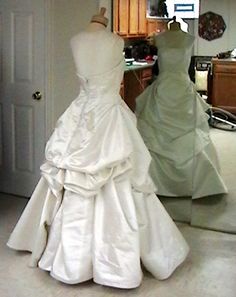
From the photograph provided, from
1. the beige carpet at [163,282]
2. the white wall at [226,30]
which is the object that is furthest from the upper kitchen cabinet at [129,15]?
the beige carpet at [163,282]

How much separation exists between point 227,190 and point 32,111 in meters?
1.71

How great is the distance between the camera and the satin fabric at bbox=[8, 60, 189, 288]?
2949mm

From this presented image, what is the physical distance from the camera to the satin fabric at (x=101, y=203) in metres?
2.95

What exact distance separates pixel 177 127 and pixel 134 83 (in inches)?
20.0

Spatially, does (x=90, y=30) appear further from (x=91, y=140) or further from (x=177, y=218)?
(x=177, y=218)

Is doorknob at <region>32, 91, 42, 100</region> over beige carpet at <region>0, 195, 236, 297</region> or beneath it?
over

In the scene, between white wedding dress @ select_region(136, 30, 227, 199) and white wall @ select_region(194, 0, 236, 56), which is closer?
white wall @ select_region(194, 0, 236, 56)

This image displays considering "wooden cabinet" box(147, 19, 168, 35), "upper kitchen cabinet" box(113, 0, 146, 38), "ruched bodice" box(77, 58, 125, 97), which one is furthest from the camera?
"upper kitchen cabinet" box(113, 0, 146, 38)

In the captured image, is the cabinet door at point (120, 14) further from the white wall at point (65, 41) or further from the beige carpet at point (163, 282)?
the beige carpet at point (163, 282)

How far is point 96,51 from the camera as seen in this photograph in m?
3.05

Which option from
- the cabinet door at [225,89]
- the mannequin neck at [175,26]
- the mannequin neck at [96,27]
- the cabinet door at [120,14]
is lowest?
the cabinet door at [225,89]

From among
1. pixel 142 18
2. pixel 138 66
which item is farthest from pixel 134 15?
pixel 138 66

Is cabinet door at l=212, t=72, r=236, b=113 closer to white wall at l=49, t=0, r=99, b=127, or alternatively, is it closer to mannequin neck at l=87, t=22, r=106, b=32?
white wall at l=49, t=0, r=99, b=127

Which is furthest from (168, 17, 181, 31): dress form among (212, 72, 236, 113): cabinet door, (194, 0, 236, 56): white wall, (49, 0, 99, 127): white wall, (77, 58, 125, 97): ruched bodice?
(77, 58, 125, 97): ruched bodice
